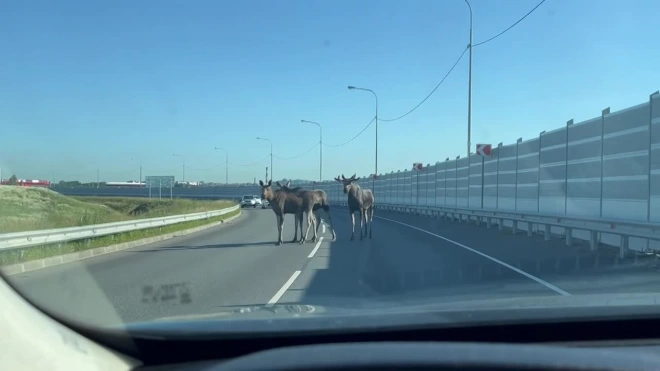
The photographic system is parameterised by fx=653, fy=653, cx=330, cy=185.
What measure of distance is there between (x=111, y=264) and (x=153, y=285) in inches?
154

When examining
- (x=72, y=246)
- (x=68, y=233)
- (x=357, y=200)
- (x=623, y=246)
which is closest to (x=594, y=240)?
(x=623, y=246)

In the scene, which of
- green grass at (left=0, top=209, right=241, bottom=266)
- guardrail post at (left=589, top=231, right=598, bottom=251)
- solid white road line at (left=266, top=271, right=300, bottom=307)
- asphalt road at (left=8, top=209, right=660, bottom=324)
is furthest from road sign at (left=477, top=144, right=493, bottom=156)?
solid white road line at (left=266, top=271, right=300, bottom=307)

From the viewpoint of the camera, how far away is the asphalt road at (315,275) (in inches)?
348

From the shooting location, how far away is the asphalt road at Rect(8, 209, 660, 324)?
8.84 metres

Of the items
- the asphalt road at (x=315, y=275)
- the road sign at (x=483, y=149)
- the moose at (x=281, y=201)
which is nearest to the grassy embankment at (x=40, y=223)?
the asphalt road at (x=315, y=275)

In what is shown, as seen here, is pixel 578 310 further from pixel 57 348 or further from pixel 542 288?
pixel 542 288

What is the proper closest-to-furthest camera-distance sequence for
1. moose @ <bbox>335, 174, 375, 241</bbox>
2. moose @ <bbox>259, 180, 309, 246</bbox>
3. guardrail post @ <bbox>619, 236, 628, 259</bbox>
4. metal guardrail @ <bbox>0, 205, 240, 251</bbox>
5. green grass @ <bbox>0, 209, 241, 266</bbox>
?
metal guardrail @ <bbox>0, 205, 240, 251</bbox> → green grass @ <bbox>0, 209, 241, 266</bbox> → guardrail post @ <bbox>619, 236, 628, 259</bbox> → moose @ <bbox>259, 180, 309, 246</bbox> → moose @ <bbox>335, 174, 375, 241</bbox>

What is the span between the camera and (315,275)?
12.5 meters

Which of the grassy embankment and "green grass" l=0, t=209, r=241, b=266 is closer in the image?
"green grass" l=0, t=209, r=241, b=266

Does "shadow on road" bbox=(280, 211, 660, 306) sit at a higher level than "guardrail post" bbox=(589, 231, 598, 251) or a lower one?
lower

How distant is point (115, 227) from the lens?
1822cm

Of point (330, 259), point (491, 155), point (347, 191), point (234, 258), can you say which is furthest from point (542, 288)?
point (491, 155)

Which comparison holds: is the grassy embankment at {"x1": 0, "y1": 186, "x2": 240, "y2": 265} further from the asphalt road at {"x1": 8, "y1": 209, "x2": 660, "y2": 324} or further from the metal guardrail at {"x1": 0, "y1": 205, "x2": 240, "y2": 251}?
the asphalt road at {"x1": 8, "y1": 209, "x2": 660, "y2": 324}

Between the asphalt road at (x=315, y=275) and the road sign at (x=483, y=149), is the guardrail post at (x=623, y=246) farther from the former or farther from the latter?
the road sign at (x=483, y=149)
